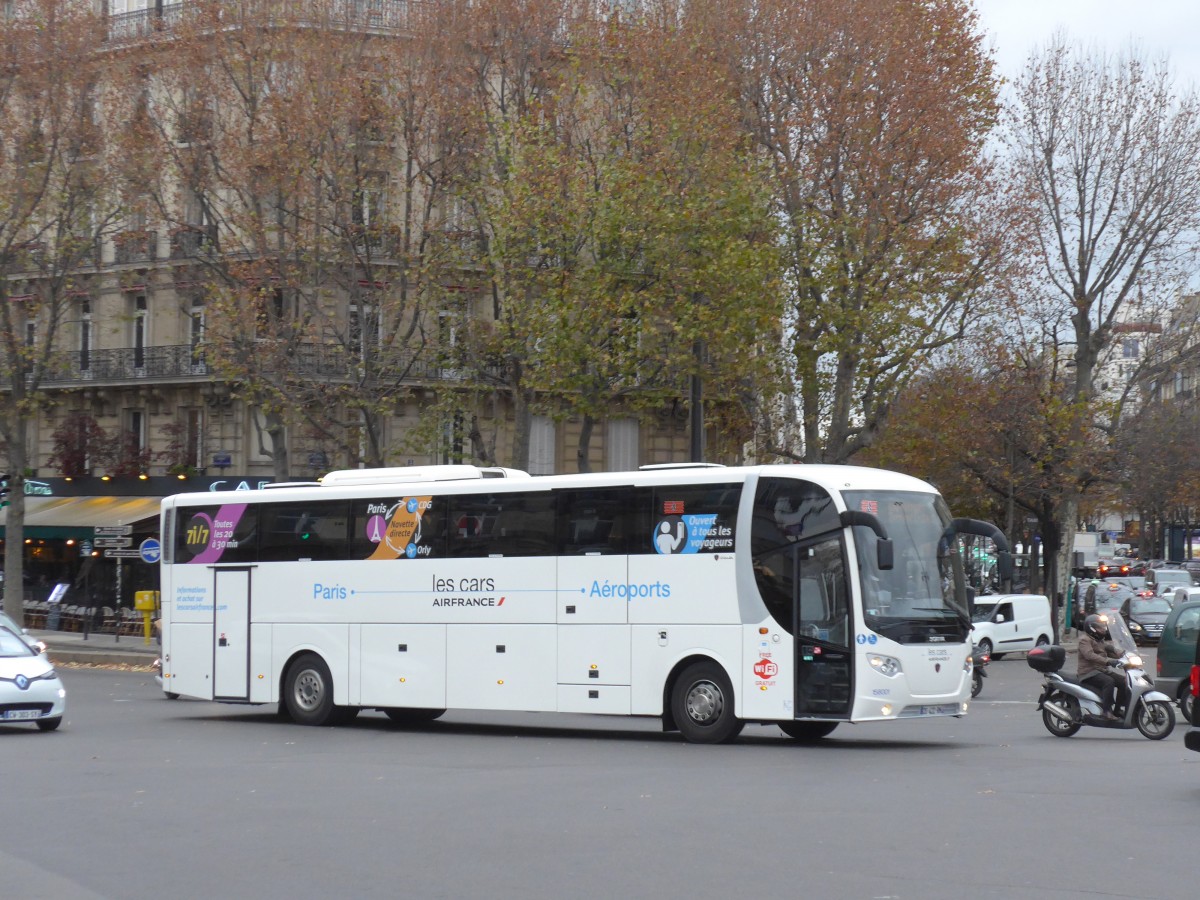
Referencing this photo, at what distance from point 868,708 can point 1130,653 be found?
4.50 m

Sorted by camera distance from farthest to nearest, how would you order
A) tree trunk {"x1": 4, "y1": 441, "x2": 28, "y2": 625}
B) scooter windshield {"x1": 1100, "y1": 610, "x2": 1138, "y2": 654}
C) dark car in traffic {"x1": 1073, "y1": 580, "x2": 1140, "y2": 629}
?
dark car in traffic {"x1": 1073, "y1": 580, "x2": 1140, "y2": 629}, tree trunk {"x1": 4, "y1": 441, "x2": 28, "y2": 625}, scooter windshield {"x1": 1100, "y1": 610, "x2": 1138, "y2": 654}

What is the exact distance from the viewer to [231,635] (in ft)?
70.6

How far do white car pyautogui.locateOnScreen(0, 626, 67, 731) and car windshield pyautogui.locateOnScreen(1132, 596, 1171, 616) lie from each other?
3571cm

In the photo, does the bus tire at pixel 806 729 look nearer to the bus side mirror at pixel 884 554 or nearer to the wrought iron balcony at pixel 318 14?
the bus side mirror at pixel 884 554

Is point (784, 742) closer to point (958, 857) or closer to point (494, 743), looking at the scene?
point (494, 743)

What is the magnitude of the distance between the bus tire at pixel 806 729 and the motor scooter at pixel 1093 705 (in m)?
2.52

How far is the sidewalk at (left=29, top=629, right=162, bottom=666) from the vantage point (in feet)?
116

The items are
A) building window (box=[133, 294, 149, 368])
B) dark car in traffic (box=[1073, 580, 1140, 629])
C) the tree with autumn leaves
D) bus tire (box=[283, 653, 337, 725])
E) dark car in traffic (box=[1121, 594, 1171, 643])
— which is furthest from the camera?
dark car in traffic (box=[1073, 580, 1140, 629])

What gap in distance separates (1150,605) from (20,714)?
36.7 meters

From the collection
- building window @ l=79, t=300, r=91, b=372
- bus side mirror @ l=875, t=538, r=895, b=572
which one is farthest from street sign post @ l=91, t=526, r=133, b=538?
bus side mirror @ l=875, t=538, r=895, b=572

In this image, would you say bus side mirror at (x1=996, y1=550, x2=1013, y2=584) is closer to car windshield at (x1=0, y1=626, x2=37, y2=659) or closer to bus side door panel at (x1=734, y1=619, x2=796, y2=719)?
bus side door panel at (x1=734, y1=619, x2=796, y2=719)

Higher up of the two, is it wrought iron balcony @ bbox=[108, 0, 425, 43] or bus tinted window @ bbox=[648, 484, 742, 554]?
wrought iron balcony @ bbox=[108, 0, 425, 43]

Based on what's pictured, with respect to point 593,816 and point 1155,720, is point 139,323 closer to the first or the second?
point 1155,720

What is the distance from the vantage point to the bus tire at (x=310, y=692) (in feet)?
67.9
